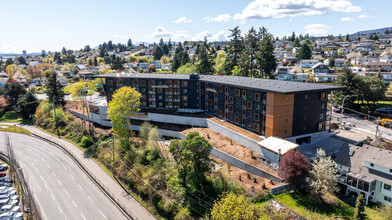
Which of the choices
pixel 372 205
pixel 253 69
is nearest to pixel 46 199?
pixel 372 205

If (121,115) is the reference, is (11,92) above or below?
above

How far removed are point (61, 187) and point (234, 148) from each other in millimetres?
33737

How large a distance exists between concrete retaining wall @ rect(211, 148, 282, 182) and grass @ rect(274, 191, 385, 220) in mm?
4136

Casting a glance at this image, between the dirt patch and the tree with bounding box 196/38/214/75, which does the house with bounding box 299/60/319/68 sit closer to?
the tree with bounding box 196/38/214/75

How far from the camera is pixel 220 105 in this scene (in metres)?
63.8

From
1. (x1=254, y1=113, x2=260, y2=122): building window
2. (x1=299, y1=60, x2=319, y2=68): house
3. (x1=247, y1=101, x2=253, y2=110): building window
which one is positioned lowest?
(x1=254, y1=113, x2=260, y2=122): building window

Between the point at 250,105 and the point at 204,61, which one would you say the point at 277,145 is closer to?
the point at 250,105

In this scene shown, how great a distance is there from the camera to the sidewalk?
38619 millimetres

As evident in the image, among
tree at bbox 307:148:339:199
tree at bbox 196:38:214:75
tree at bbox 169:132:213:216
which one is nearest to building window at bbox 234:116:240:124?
tree at bbox 169:132:213:216

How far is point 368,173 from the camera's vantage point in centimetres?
3691

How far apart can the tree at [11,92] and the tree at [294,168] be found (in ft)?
352

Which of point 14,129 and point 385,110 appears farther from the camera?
point 14,129

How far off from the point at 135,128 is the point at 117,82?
710 inches

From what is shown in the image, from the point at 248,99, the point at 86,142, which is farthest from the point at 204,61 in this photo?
the point at 86,142
